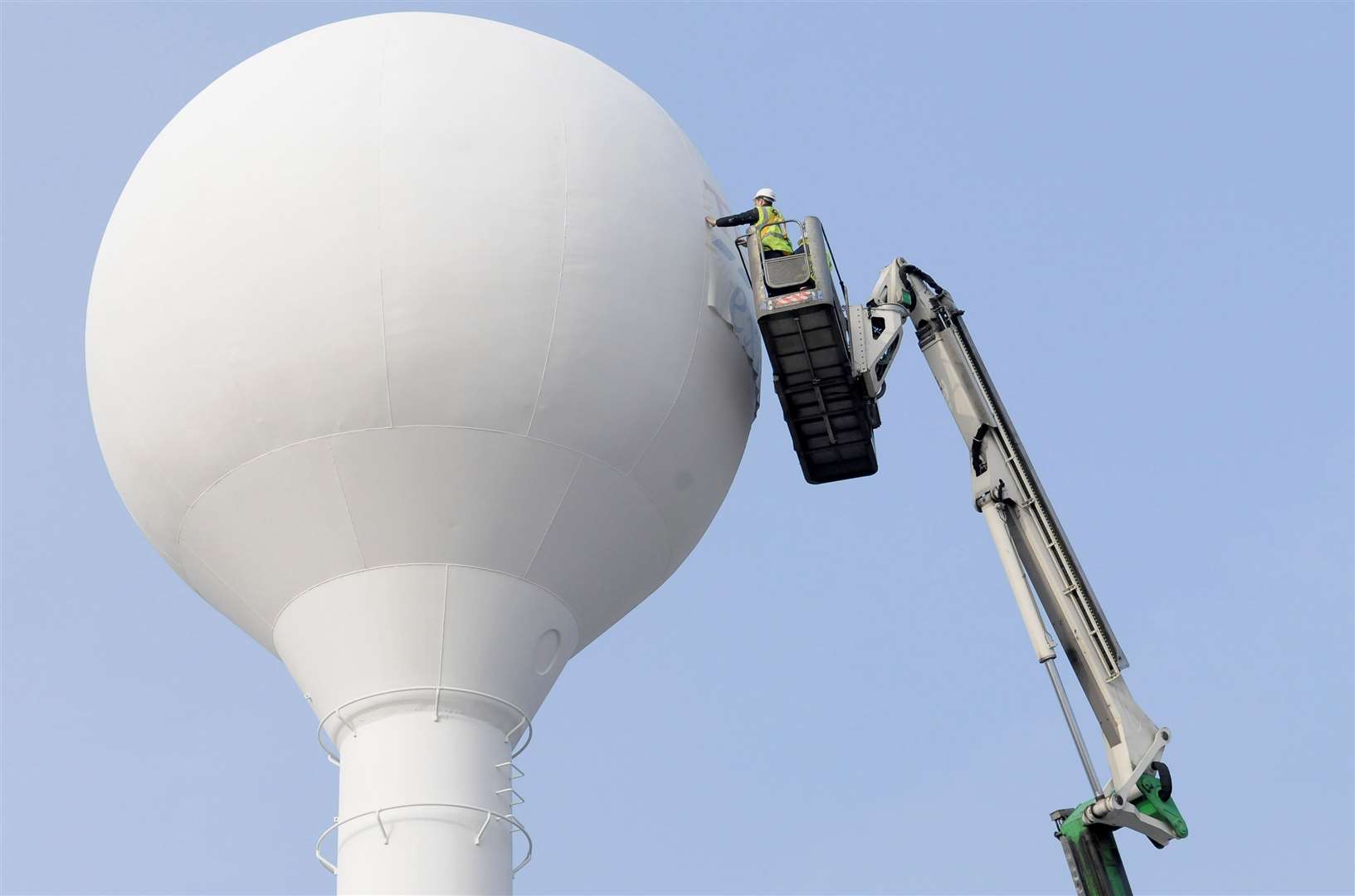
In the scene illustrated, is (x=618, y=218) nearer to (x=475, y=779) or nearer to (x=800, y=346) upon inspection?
(x=800, y=346)

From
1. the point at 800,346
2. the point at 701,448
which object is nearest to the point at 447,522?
the point at 701,448

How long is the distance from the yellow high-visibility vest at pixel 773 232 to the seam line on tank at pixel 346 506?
4.85 metres

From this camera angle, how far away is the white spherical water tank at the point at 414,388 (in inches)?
703

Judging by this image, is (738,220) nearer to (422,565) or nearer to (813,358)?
(813,358)

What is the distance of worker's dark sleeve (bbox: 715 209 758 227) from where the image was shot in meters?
19.9

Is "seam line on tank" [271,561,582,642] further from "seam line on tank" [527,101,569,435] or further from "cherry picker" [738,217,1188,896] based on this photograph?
"cherry picker" [738,217,1188,896]

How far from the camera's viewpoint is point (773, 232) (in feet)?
65.4

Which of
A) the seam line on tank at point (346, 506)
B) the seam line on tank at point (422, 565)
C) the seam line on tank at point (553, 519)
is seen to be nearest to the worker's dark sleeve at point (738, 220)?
the seam line on tank at point (553, 519)

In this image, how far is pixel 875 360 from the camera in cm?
2028

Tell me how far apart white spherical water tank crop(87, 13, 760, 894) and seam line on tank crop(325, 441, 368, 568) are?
0.08 feet

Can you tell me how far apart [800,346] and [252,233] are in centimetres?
546

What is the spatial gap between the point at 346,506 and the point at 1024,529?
6843 mm

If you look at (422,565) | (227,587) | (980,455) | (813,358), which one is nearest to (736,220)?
(813,358)

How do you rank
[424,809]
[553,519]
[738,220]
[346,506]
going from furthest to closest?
[738,220] < [553,519] < [346,506] < [424,809]
